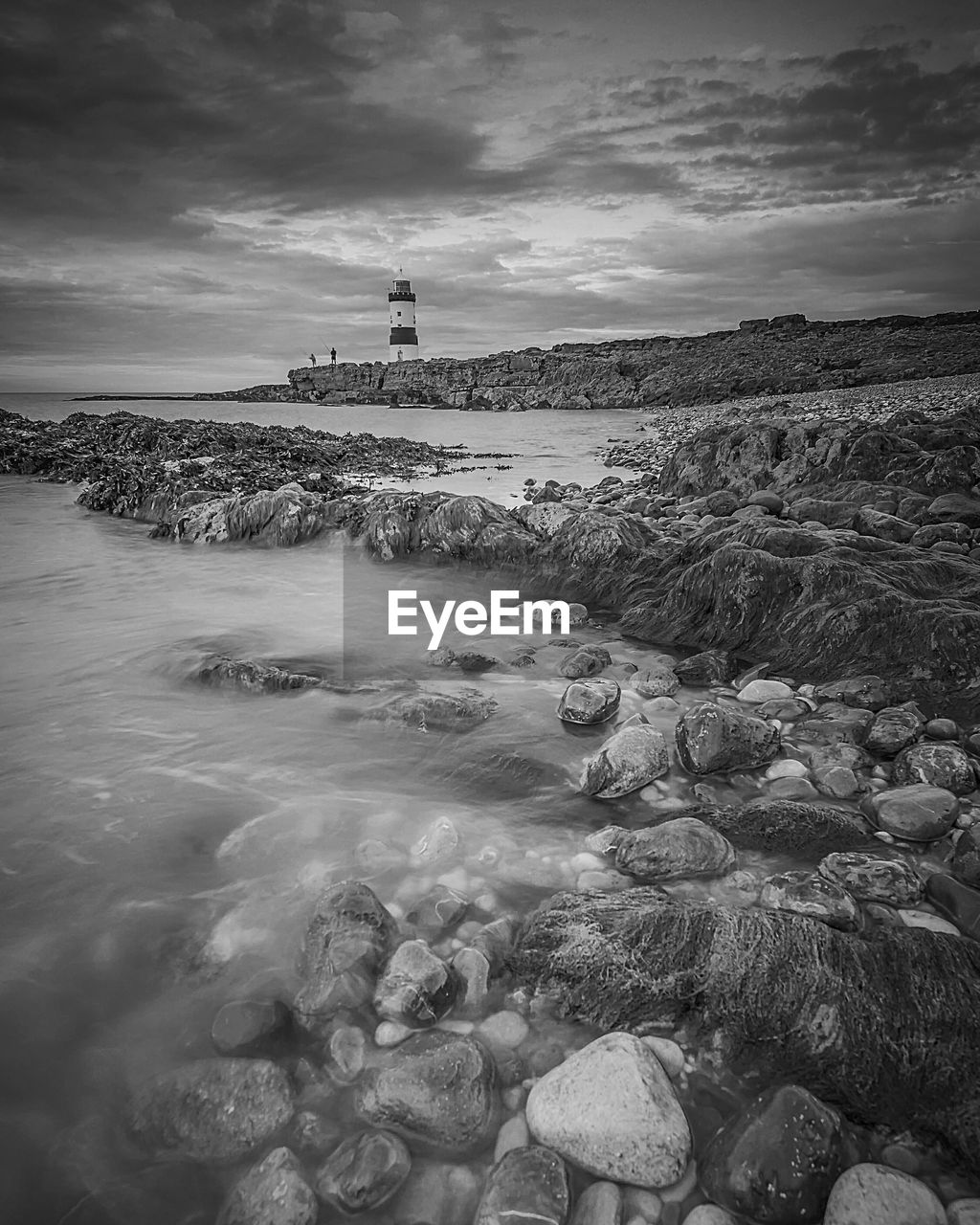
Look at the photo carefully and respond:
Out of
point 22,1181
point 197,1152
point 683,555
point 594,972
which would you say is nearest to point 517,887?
point 594,972

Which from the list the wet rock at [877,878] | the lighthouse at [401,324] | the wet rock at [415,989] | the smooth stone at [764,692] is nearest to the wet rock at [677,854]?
the wet rock at [877,878]

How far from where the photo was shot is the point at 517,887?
8.86 feet

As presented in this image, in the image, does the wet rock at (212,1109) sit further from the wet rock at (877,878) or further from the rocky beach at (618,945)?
the wet rock at (877,878)

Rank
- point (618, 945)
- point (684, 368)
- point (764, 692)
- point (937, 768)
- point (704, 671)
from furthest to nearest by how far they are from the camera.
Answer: point (684, 368)
point (704, 671)
point (764, 692)
point (937, 768)
point (618, 945)

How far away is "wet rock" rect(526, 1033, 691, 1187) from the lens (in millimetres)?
1652

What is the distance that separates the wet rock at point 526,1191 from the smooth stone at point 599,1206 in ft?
0.13

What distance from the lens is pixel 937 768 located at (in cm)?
305

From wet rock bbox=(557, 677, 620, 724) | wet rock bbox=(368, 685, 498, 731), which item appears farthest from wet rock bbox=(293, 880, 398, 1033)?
wet rock bbox=(557, 677, 620, 724)

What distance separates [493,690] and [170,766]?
79.6 inches

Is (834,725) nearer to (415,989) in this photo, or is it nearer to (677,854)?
(677,854)

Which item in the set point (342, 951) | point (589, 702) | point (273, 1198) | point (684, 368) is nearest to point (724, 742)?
point (589, 702)

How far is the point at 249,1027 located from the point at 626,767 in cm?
196

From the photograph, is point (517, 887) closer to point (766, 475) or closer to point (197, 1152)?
point (197, 1152)

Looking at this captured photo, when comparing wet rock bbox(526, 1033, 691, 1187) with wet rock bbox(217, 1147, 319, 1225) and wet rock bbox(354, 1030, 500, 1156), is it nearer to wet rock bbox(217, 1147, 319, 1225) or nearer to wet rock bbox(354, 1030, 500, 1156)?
wet rock bbox(354, 1030, 500, 1156)
